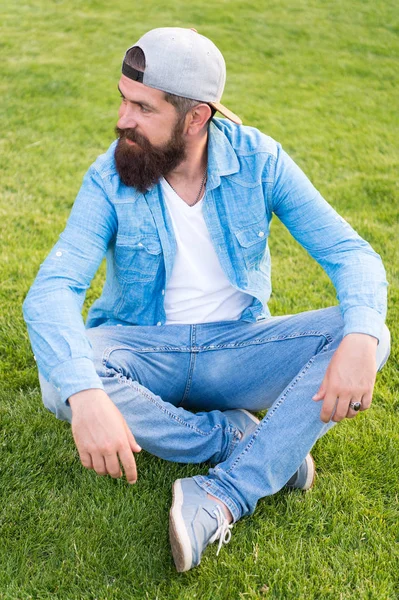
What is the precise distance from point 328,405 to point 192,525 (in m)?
0.64

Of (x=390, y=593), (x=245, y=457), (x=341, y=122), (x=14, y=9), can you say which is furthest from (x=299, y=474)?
(x=14, y=9)

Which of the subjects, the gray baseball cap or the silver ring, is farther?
the gray baseball cap

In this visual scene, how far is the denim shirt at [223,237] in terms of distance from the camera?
2.79 metres

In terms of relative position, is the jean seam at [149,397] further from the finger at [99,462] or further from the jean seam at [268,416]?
the finger at [99,462]

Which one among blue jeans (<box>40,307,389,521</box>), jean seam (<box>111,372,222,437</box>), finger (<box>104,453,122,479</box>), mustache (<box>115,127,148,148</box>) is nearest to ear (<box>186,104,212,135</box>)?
mustache (<box>115,127,148,148</box>)

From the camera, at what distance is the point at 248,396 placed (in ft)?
10.3

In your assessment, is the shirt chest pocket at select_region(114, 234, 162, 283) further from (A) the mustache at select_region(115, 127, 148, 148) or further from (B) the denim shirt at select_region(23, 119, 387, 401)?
(A) the mustache at select_region(115, 127, 148, 148)

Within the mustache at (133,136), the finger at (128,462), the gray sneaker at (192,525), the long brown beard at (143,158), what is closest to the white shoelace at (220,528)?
the gray sneaker at (192,525)

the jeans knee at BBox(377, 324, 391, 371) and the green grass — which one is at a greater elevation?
the jeans knee at BBox(377, 324, 391, 371)

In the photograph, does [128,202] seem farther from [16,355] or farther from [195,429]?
[16,355]

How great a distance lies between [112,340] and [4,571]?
0.97m

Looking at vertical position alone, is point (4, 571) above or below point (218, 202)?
below

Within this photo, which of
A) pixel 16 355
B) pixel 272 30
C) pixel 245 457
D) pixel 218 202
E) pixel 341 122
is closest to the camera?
pixel 245 457

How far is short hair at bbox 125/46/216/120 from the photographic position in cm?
291
